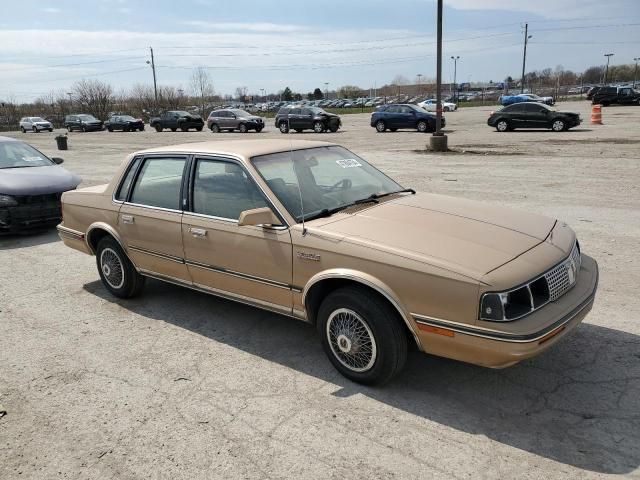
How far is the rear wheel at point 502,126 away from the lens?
26523mm

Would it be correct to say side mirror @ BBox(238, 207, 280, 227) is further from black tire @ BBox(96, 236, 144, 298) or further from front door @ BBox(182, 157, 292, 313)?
black tire @ BBox(96, 236, 144, 298)

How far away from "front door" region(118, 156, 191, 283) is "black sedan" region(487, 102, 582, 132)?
24037mm

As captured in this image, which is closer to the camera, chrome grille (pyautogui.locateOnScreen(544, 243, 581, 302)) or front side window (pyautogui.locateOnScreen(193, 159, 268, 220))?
chrome grille (pyautogui.locateOnScreen(544, 243, 581, 302))

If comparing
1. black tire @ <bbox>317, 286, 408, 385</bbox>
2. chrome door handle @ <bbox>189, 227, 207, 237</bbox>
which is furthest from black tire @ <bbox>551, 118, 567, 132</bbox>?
black tire @ <bbox>317, 286, 408, 385</bbox>

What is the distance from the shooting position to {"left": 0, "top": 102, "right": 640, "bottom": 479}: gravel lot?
9.53 feet

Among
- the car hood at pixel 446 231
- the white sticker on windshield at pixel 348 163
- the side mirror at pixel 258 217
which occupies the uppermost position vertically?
the white sticker on windshield at pixel 348 163

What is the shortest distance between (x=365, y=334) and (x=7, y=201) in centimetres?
714

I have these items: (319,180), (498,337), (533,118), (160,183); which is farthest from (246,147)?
(533,118)

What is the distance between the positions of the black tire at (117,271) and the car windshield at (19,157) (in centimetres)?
496

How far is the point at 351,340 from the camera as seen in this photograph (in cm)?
358

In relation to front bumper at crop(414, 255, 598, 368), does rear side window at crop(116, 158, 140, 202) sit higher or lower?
higher

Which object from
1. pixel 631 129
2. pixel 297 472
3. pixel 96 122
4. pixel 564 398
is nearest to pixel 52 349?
pixel 297 472

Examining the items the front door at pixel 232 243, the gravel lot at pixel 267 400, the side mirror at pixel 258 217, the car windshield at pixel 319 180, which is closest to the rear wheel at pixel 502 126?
the gravel lot at pixel 267 400

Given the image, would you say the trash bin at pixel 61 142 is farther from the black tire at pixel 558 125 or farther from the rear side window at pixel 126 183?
the rear side window at pixel 126 183
